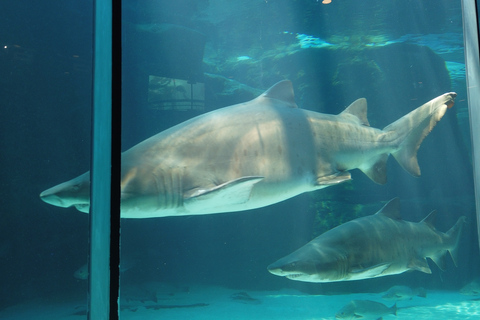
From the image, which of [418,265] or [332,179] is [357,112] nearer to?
[332,179]

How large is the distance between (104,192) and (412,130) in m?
4.05

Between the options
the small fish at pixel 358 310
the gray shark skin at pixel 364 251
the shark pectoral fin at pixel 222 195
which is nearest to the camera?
the shark pectoral fin at pixel 222 195

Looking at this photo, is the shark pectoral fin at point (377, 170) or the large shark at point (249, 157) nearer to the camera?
the large shark at point (249, 157)

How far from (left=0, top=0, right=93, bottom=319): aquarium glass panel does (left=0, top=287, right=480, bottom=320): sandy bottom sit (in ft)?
1.53

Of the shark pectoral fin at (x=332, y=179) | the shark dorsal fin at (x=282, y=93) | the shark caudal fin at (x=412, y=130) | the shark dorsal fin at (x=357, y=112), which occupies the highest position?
the shark dorsal fin at (x=282, y=93)

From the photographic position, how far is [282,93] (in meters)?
3.90

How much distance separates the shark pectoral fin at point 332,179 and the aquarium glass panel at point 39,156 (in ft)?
27.4

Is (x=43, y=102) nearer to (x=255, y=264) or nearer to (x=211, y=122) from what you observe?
(x=255, y=264)

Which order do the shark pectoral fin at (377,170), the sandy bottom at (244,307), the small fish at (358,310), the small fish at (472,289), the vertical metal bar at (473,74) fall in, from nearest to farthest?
the vertical metal bar at (473,74)
the shark pectoral fin at (377,170)
the small fish at (358,310)
the sandy bottom at (244,307)
the small fish at (472,289)

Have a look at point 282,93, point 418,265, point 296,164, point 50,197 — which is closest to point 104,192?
point 50,197

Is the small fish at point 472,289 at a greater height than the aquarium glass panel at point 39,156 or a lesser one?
lesser

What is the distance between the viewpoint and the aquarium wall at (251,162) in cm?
344

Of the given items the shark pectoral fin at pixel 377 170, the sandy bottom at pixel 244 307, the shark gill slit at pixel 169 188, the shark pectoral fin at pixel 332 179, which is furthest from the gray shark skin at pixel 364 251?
the sandy bottom at pixel 244 307

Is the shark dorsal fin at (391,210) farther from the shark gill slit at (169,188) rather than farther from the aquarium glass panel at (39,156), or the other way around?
the aquarium glass panel at (39,156)
